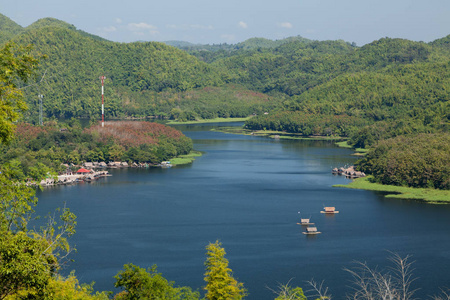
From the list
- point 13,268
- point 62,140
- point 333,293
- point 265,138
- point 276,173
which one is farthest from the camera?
point 265,138

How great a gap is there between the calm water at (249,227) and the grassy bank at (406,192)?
7.35ft

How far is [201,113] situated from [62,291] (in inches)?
7091

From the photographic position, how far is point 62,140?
9612cm

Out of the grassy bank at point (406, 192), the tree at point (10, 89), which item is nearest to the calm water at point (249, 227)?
the grassy bank at point (406, 192)

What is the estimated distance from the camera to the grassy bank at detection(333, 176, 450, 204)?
6531 centimetres

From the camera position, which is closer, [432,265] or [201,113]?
[432,265]

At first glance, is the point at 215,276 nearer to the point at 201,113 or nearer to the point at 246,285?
the point at 246,285

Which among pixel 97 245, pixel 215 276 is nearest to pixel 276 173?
pixel 97 245

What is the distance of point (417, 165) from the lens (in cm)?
7106

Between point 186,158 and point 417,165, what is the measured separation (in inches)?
1534

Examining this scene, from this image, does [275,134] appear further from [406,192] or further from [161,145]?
[406,192]

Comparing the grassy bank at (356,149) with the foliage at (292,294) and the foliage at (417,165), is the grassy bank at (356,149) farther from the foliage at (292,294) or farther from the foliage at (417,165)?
the foliage at (292,294)

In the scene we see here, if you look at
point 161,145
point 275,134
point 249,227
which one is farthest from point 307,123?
point 249,227

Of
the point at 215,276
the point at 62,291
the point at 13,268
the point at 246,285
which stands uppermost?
the point at 13,268
